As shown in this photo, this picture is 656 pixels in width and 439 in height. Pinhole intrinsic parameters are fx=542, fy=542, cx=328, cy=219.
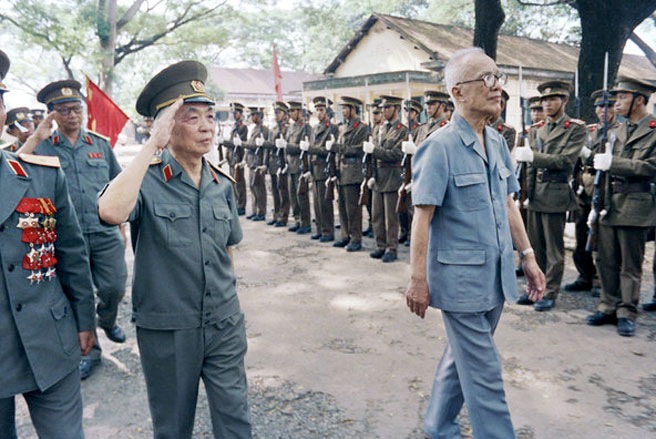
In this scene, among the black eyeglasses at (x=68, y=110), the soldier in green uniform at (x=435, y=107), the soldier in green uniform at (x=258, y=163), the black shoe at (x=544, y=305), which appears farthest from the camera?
the soldier in green uniform at (x=258, y=163)

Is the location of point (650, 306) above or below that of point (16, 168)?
below

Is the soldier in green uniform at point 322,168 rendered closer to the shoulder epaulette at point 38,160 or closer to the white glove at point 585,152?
the white glove at point 585,152

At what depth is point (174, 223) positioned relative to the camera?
2230 millimetres

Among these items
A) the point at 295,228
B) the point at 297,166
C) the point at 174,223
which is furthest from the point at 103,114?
the point at 174,223

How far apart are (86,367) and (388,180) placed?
4.48m

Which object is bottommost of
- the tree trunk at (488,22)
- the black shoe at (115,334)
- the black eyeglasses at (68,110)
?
the black shoe at (115,334)

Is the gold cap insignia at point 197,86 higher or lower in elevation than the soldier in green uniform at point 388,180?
higher

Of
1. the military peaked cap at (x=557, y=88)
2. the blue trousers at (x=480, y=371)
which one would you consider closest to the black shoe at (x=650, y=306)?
the military peaked cap at (x=557, y=88)

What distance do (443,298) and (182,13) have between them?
19067 mm

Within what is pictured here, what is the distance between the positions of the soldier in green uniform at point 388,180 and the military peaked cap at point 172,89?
196 inches

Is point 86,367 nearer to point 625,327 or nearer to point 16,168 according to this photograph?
point 16,168

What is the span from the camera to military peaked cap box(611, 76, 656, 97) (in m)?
4.41

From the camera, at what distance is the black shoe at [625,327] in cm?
446

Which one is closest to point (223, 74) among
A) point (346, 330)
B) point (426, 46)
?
point (426, 46)
